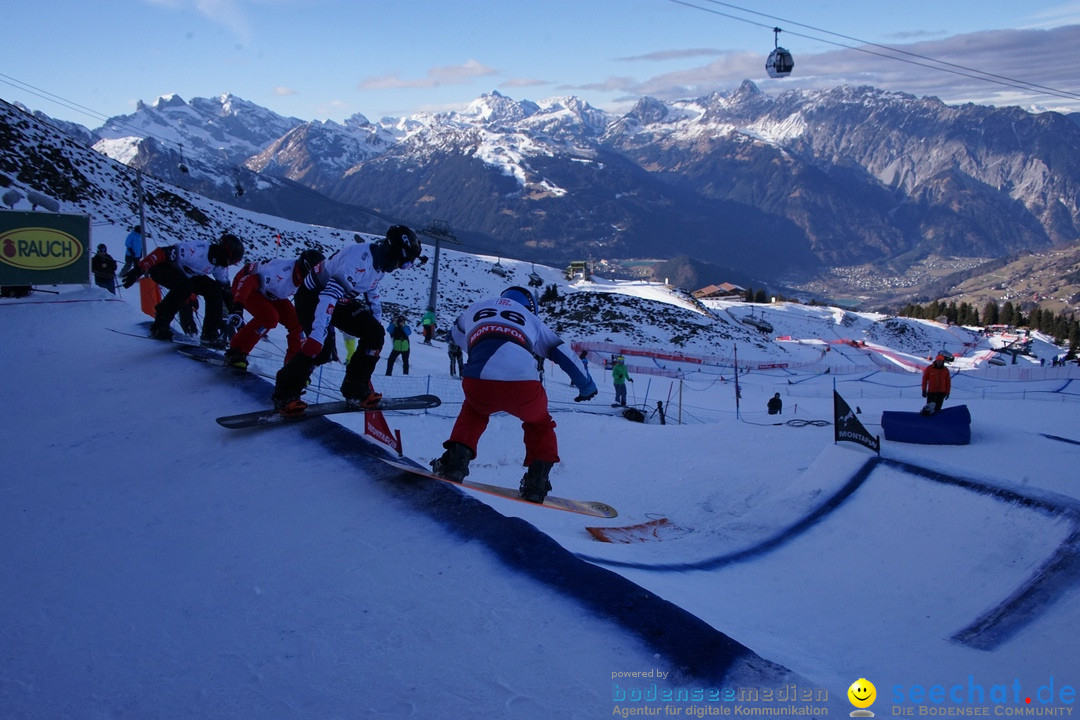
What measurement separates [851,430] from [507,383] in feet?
18.7

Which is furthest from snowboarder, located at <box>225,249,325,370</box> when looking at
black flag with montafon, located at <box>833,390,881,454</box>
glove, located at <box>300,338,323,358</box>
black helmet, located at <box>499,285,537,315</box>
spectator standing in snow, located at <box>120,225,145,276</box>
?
spectator standing in snow, located at <box>120,225,145,276</box>

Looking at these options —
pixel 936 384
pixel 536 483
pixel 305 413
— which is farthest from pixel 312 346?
pixel 936 384

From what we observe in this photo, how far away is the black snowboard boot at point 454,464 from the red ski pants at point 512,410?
0.19 ft

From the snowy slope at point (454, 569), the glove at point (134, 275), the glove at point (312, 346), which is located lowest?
the snowy slope at point (454, 569)

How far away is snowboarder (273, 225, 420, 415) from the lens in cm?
671

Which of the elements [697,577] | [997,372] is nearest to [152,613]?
Result: [697,577]

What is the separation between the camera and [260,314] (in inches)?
333

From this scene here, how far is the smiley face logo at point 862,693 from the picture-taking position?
3205mm

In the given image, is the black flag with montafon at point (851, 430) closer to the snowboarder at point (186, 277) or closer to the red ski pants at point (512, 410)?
the red ski pants at point (512, 410)

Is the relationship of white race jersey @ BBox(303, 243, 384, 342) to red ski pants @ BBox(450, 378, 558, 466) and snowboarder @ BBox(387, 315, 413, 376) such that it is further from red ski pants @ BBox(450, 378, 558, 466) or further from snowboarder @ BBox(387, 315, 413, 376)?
snowboarder @ BBox(387, 315, 413, 376)

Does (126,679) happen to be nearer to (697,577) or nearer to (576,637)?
(576,637)

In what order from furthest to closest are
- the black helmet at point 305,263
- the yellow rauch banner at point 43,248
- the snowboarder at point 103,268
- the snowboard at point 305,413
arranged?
the snowboarder at point 103,268 → the yellow rauch banner at point 43,248 → the black helmet at point 305,263 → the snowboard at point 305,413

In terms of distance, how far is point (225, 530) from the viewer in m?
4.61

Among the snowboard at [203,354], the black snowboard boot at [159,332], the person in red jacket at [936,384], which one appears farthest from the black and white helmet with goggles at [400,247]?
the person in red jacket at [936,384]
